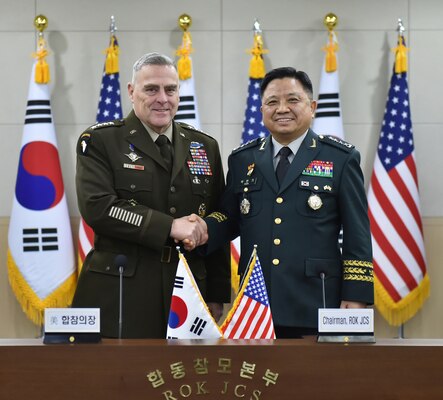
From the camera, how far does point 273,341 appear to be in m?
2.01

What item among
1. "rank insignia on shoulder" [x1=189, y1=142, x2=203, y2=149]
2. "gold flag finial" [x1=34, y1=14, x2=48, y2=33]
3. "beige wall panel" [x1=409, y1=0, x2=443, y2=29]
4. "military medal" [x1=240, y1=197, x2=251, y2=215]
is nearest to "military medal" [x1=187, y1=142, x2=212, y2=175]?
"rank insignia on shoulder" [x1=189, y1=142, x2=203, y2=149]

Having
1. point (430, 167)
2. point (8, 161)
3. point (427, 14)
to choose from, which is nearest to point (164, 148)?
point (8, 161)

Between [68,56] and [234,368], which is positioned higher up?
[68,56]

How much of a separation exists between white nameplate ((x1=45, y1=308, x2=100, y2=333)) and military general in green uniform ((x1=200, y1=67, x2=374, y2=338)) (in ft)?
3.21

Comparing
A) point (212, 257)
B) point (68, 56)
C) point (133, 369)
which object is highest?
point (68, 56)

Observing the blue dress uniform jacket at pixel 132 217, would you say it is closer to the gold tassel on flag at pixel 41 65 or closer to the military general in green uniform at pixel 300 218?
the military general in green uniform at pixel 300 218

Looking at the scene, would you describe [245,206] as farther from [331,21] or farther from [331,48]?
[331,21]

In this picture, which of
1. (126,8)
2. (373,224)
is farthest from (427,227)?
(126,8)

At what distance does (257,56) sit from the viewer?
509 centimetres

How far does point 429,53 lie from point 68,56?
2361 millimetres

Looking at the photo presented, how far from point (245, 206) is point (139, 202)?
0.39 meters

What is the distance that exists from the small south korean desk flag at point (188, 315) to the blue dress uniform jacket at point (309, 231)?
452 mm

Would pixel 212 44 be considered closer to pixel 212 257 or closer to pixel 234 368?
pixel 212 257

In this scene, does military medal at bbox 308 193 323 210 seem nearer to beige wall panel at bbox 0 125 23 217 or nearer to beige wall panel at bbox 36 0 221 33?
beige wall panel at bbox 36 0 221 33
